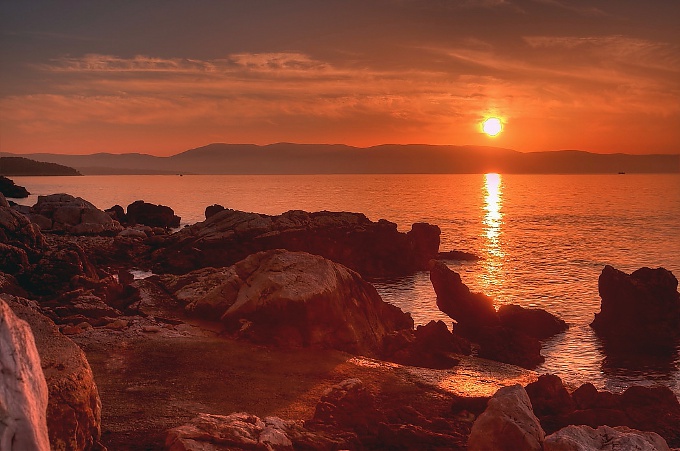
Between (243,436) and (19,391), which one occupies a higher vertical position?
(19,391)

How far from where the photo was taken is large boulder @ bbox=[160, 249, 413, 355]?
2336cm

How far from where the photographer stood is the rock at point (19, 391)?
555 cm

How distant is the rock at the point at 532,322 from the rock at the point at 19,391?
3197cm

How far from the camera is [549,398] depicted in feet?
65.3

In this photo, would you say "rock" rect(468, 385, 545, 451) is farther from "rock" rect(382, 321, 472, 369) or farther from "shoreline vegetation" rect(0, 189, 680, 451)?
"rock" rect(382, 321, 472, 369)

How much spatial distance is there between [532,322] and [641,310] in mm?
6365

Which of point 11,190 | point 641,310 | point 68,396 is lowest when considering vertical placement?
point 641,310

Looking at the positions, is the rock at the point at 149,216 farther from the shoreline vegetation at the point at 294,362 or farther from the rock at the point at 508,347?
the rock at the point at 508,347

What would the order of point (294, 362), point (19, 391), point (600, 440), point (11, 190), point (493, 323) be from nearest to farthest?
point (19, 391) → point (600, 440) → point (294, 362) → point (493, 323) → point (11, 190)

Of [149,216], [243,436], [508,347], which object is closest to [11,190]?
[149,216]

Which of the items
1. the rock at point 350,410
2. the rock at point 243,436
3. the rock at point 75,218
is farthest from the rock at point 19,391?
the rock at point 75,218

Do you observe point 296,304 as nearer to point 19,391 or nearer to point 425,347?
point 425,347

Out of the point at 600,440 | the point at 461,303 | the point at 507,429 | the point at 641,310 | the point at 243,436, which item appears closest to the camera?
the point at 243,436

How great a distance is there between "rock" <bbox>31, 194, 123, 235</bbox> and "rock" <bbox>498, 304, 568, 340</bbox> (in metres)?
48.3
